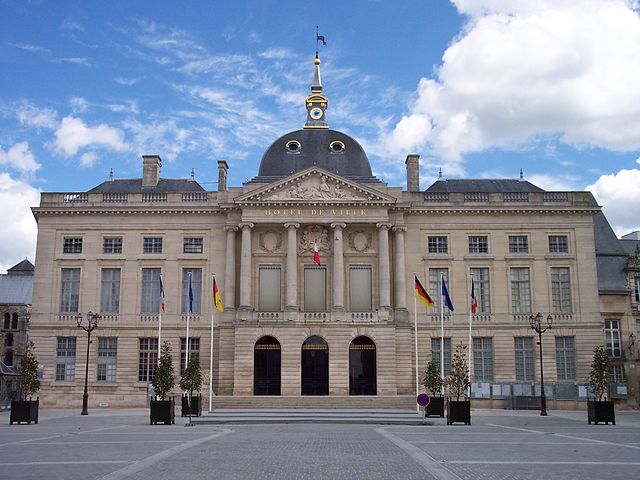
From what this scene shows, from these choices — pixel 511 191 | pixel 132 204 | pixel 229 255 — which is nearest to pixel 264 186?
pixel 229 255

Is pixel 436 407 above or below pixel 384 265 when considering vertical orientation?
below

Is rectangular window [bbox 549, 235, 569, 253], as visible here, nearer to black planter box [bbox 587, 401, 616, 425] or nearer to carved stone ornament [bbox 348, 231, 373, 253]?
carved stone ornament [bbox 348, 231, 373, 253]

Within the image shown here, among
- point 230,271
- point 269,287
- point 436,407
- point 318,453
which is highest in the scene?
point 230,271

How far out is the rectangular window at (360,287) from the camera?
158 feet

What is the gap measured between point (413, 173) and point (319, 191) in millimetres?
8049

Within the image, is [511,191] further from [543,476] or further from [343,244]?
[543,476]

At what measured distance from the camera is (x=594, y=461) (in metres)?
16.4

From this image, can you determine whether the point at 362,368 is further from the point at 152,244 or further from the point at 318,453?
the point at 318,453

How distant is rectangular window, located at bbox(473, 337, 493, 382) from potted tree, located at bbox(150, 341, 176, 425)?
2125cm

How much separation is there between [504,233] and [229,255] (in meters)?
17.7

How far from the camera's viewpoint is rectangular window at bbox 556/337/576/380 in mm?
47125

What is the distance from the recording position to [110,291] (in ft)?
159

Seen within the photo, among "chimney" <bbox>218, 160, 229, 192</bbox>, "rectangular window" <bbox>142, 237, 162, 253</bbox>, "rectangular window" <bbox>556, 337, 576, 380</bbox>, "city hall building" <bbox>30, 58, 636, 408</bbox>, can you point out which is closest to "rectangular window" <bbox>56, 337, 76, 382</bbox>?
"city hall building" <bbox>30, 58, 636, 408</bbox>

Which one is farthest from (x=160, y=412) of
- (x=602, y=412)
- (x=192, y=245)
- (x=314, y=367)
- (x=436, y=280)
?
(x=436, y=280)
